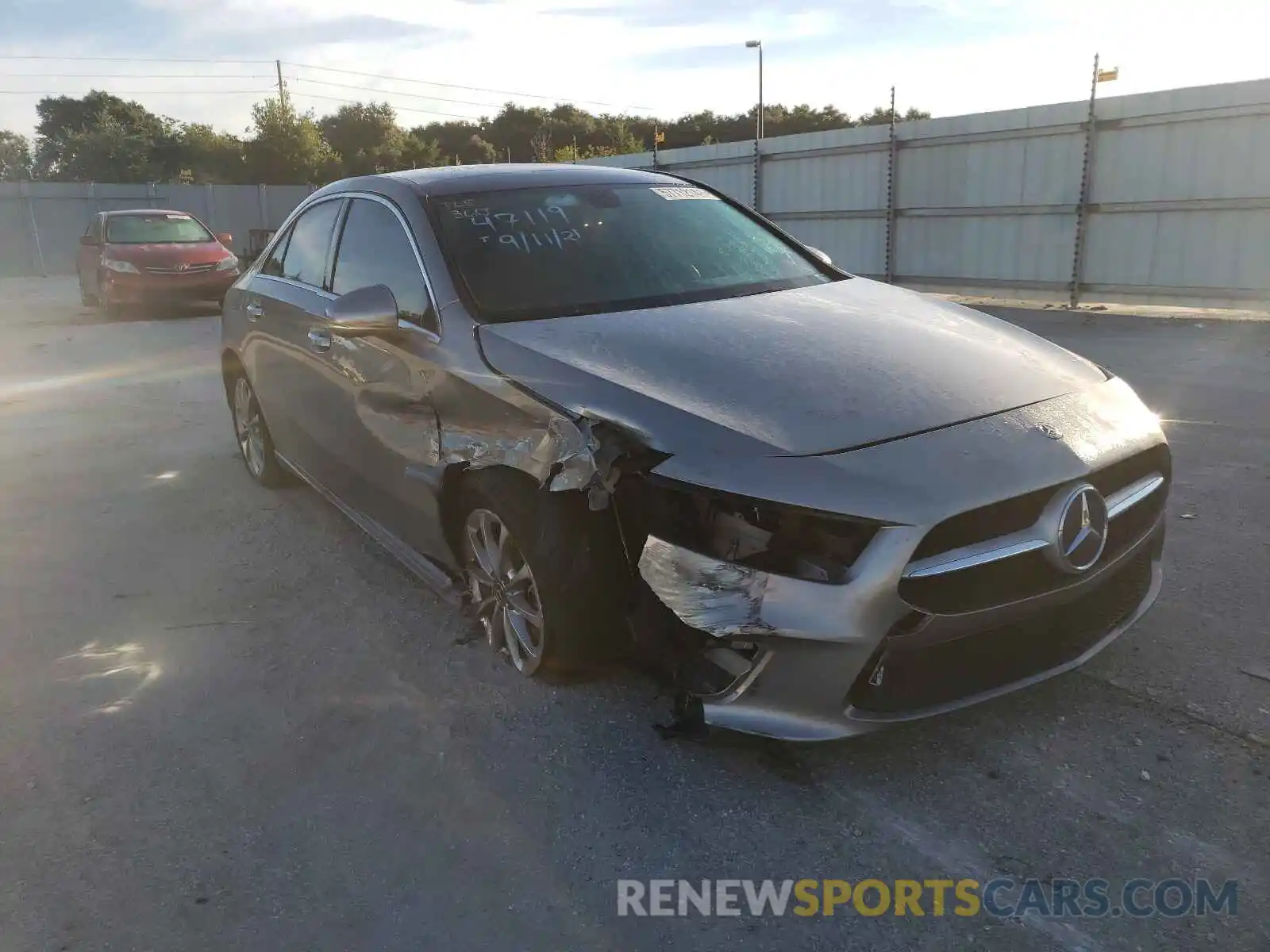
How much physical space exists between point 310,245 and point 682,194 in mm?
1731

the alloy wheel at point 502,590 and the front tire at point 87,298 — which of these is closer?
the alloy wheel at point 502,590

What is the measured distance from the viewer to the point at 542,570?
275cm

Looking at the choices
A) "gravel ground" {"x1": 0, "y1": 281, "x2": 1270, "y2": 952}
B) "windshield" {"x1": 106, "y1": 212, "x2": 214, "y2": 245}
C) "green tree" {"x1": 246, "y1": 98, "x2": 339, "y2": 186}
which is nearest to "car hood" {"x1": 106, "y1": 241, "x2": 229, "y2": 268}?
"windshield" {"x1": 106, "y1": 212, "x2": 214, "y2": 245}

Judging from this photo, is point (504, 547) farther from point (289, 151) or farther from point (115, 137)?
point (115, 137)

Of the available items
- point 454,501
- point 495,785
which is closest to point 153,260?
point 454,501

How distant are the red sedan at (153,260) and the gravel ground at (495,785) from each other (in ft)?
37.5

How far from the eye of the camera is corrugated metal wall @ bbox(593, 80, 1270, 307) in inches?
434

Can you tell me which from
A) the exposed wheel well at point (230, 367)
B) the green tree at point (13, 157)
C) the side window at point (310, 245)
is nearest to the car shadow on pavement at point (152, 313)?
the exposed wheel well at point (230, 367)

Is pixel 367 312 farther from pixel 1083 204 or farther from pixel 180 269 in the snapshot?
pixel 180 269

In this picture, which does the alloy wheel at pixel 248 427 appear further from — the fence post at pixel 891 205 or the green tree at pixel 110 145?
the green tree at pixel 110 145

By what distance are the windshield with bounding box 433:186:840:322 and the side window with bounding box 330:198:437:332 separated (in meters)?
0.16

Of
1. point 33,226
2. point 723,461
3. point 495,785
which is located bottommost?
point 495,785

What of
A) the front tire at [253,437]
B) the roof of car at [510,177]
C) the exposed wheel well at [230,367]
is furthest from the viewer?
the exposed wheel well at [230,367]

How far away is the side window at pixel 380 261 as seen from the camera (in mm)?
3391
